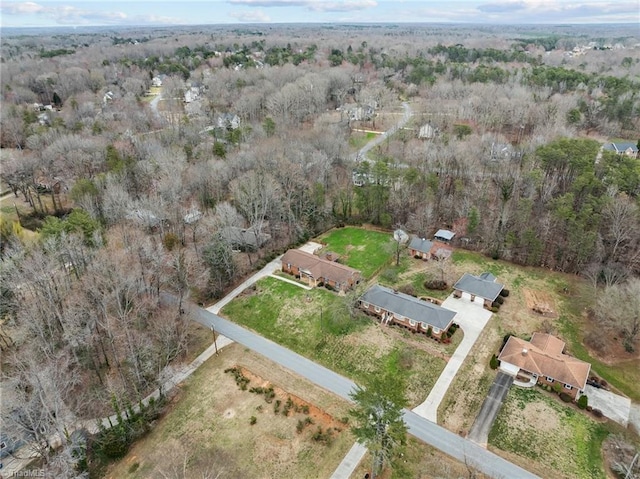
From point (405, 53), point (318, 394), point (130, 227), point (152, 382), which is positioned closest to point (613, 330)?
point (318, 394)

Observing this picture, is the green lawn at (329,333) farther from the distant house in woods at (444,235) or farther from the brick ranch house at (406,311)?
the distant house in woods at (444,235)

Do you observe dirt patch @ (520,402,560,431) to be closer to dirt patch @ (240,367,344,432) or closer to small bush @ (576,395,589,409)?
small bush @ (576,395,589,409)

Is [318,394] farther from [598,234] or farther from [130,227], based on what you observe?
[598,234]

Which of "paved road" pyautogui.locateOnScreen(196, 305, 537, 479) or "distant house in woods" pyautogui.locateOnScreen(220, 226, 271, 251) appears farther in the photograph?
"distant house in woods" pyautogui.locateOnScreen(220, 226, 271, 251)

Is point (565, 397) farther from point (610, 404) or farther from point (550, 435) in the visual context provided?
point (550, 435)

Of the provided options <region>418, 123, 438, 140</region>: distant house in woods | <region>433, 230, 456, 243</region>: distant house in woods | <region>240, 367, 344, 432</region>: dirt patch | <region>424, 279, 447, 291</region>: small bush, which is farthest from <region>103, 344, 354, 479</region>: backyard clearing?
<region>418, 123, 438, 140</region>: distant house in woods

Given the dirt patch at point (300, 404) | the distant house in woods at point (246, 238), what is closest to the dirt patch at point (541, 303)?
the dirt patch at point (300, 404)

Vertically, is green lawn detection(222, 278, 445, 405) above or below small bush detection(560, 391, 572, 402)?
below
